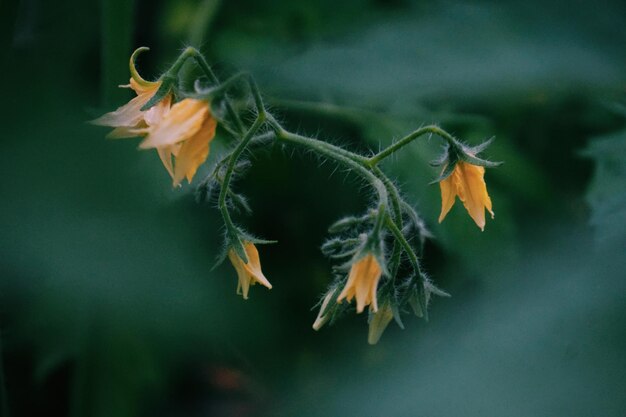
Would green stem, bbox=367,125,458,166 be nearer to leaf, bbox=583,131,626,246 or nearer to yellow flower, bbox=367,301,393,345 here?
yellow flower, bbox=367,301,393,345

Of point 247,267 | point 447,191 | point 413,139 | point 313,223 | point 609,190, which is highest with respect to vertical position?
point 413,139

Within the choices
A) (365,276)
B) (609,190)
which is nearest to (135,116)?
(365,276)

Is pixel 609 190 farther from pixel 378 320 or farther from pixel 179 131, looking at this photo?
pixel 179 131

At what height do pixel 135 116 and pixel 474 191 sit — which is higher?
pixel 135 116

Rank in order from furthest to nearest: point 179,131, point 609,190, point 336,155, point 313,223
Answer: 1. point 313,223
2. point 609,190
3. point 336,155
4. point 179,131

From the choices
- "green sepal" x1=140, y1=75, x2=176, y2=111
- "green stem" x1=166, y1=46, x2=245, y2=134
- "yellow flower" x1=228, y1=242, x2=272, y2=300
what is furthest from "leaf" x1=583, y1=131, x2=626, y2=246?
"green sepal" x1=140, y1=75, x2=176, y2=111

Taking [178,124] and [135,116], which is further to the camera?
[135,116]

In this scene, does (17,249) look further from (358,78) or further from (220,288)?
(358,78)
